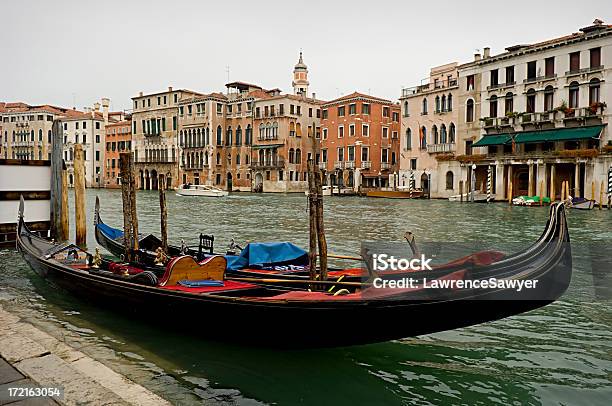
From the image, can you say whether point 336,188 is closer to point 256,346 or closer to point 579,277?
point 579,277

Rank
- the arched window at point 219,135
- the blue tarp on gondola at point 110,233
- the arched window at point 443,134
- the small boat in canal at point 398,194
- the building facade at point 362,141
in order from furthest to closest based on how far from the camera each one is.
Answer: the arched window at point 219,135 → the building facade at point 362,141 → the small boat in canal at point 398,194 → the arched window at point 443,134 → the blue tarp on gondola at point 110,233

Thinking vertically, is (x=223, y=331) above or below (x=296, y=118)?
below

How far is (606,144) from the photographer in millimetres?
25125

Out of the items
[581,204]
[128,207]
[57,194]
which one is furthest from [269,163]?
[128,207]

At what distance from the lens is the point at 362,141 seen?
127 feet

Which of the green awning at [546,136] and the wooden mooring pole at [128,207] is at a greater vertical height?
the green awning at [546,136]

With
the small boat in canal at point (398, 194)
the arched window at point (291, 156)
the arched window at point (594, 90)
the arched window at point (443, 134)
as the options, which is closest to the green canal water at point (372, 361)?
the arched window at point (594, 90)

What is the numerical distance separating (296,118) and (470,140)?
15.1 meters

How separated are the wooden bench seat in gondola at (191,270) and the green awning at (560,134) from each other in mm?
24251

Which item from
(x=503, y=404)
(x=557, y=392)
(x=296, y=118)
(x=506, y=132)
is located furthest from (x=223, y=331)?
(x=296, y=118)

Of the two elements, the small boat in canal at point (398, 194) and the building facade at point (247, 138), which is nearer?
the small boat in canal at point (398, 194)

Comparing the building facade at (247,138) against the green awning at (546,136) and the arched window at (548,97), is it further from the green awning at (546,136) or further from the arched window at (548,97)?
the arched window at (548,97)

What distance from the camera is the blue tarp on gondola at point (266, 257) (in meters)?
6.31

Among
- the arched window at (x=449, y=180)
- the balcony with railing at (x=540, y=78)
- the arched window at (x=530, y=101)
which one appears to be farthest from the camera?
the arched window at (x=449, y=180)
